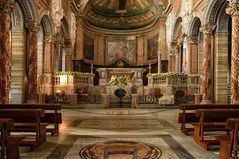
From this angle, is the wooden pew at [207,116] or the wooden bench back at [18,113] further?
the wooden pew at [207,116]

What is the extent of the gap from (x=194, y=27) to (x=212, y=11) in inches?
166

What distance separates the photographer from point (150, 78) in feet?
79.4

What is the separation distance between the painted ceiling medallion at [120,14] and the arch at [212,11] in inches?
664

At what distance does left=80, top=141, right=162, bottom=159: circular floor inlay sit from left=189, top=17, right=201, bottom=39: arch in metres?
15.5

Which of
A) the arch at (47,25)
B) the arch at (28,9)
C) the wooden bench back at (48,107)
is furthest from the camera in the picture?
the arch at (47,25)

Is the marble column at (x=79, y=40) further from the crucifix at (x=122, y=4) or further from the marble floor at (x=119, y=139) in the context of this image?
the marble floor at (x=119, y=139)

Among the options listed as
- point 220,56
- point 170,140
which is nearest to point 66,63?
point 220,56

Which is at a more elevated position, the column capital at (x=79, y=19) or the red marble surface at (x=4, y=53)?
the column capital at (x=79, y=19)

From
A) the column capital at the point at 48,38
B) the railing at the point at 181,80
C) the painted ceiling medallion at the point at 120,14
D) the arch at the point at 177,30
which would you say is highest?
the painted ceiling medallion at the point at 120,14

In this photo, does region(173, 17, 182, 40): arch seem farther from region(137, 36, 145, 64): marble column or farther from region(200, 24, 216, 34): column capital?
region(200, 24, 216, 34): column capital

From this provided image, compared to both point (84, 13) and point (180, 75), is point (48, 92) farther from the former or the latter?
point (84, 13)

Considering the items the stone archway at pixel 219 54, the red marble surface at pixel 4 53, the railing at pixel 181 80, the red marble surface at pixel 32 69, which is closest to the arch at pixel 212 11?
the stone archway at pixel 219 54

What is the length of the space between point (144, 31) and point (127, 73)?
956 centimetres

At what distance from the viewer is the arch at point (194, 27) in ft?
67.3
